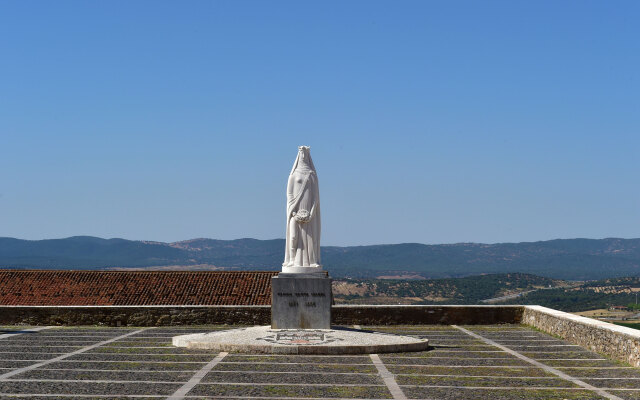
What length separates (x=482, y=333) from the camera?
68.1ft

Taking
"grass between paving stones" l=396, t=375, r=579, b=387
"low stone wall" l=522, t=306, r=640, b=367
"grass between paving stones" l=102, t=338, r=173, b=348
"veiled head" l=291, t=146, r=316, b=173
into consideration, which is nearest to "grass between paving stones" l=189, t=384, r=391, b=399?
"grass between paving stones" l=396, t=375, r=579, b=387

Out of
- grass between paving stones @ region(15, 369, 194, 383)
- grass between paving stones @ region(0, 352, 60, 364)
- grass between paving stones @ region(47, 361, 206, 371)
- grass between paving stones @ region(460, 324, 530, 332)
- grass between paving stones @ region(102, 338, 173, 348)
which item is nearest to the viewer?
grass between paving stones @ region(15, 369, 194, 383)

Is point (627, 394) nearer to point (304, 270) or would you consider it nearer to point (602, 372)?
point (602, 372)

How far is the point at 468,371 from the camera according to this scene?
1408 cm

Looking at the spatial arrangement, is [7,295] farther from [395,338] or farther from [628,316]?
[628,316]

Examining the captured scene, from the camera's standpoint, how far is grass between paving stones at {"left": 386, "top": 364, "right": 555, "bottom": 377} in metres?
13.8

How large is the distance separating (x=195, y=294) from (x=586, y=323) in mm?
18071

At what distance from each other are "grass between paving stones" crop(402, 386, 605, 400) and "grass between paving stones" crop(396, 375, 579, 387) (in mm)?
466

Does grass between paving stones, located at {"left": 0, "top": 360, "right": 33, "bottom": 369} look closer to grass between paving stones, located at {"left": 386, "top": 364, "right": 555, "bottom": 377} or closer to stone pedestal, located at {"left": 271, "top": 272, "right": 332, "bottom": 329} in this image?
stone pedestal, located at {"left": 271, "top": 272, "right": 332, "bottom": 329}

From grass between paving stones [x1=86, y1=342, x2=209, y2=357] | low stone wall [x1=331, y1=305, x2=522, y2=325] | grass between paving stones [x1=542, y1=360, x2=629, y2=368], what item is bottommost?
grass between paving stones [x1=542, y1=360, x2=629, y2=368]

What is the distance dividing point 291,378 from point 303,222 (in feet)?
21.5

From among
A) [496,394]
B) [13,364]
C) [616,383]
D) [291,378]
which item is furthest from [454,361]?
[13,364]

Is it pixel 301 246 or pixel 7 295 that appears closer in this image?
pixel 301 246

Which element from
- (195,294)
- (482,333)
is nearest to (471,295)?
(195,294)
